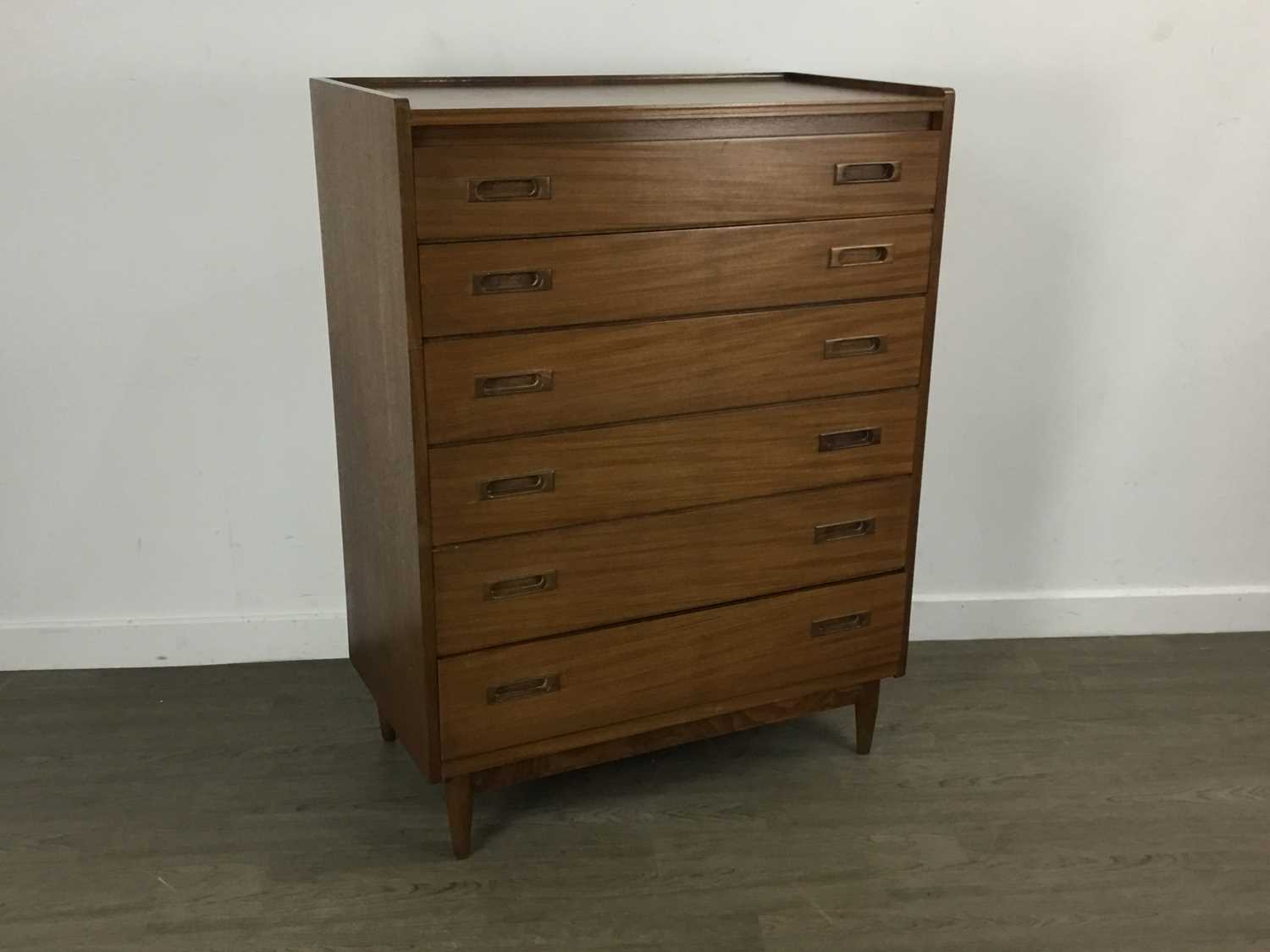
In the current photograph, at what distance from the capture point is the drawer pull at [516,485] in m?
1.84

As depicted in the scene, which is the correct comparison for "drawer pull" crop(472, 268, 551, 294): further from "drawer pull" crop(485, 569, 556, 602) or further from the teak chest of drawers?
"drawer pull" crop(485, 569, 556, 602)

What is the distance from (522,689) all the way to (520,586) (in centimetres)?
16

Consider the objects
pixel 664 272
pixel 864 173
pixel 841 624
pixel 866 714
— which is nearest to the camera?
pixel 664 272

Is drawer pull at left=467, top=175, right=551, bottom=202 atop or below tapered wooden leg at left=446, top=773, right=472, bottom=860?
atop

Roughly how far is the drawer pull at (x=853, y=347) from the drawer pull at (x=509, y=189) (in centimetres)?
52

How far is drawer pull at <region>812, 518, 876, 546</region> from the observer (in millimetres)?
2117


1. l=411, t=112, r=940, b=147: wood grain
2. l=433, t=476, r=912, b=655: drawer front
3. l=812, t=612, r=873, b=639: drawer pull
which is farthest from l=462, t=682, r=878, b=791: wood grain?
l=411, t=112, r=940, b=147: wood grain

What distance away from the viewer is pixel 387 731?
2334mm

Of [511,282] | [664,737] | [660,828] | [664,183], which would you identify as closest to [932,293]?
[664,183]

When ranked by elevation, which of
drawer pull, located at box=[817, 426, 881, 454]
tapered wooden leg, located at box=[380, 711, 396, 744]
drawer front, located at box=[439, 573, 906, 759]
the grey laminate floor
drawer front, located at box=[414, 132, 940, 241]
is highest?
drawer front, located at box=[414, 132, 940, 241]

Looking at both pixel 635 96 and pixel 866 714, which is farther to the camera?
pixel 866 714

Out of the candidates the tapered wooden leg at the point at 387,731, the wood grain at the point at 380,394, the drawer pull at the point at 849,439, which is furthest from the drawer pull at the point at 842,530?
the tapered wooden leg at the point at 387,731

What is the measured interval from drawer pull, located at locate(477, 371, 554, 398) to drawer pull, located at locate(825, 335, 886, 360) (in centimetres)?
45

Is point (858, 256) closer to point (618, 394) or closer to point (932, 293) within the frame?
point (932, 293)
